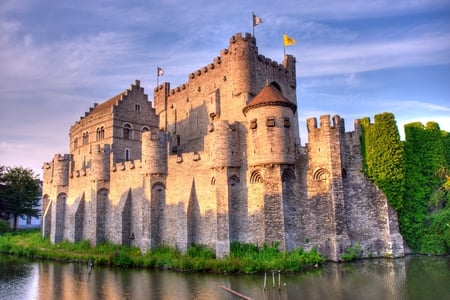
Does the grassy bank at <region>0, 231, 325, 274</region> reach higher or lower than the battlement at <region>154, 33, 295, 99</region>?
lower

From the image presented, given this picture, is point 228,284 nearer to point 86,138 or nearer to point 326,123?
point 326,123

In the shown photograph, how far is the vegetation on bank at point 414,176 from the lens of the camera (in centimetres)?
2680

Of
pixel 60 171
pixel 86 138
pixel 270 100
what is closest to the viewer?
pixel 270 100

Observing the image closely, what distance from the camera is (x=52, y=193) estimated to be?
42.9m

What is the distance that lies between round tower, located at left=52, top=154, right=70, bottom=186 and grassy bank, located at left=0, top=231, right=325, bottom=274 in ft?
30.6

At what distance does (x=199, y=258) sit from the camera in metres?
24.8

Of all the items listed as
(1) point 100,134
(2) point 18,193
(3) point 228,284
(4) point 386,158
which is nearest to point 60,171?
(1) point 100,134

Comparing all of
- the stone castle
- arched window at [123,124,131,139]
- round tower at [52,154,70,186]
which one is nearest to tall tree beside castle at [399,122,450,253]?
the stone castle

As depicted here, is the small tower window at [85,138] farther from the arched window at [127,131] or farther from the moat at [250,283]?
the moat at [250,283]

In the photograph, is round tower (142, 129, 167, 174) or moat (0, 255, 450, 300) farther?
round tower (142, 129, 167, 174)

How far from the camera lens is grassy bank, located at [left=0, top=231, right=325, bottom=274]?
74.9 ft

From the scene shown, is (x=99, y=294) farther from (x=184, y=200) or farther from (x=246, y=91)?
(x=246, y=91)

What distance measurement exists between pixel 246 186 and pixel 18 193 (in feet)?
130

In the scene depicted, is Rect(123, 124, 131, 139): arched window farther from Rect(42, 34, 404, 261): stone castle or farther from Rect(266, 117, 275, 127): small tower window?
Rect(266, 117, 275, 127): small tower window
